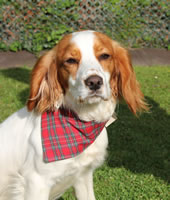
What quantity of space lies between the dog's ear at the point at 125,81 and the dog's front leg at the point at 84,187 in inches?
29.3

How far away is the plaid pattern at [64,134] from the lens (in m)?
2.25

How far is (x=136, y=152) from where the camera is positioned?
3779 mm

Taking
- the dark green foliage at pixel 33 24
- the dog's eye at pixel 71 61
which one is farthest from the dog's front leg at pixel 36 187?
the dark green foliage at pixel 33 24

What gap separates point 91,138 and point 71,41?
30.7 inches

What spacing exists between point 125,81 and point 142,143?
1593 millimetres

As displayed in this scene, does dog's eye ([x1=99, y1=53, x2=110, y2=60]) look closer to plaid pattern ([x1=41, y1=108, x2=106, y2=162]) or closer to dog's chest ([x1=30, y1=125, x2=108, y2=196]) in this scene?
plaid pattern ([x1=41, y1=108, x2=106, y2=162])

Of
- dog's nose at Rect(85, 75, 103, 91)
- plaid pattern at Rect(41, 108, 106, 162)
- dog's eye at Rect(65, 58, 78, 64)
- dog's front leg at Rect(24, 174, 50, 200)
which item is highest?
dog's eye at Rect(65, 58, 78, 64)

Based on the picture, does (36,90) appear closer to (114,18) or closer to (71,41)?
(71,41)

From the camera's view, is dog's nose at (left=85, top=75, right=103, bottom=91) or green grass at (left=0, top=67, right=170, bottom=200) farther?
green grass at (left=0, top=67, right=170, bottom=200)

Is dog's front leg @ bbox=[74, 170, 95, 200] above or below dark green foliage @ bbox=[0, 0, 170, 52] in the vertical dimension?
below

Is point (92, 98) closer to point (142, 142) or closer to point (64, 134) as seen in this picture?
point (64, 134)

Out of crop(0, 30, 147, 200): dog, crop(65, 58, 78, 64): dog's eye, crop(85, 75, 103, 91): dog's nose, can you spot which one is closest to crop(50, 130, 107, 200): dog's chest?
crop(0, 30, 147, 200): dog

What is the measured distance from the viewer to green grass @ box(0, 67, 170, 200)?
3.11m

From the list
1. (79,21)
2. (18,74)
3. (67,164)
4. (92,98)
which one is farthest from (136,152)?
(79,21)
